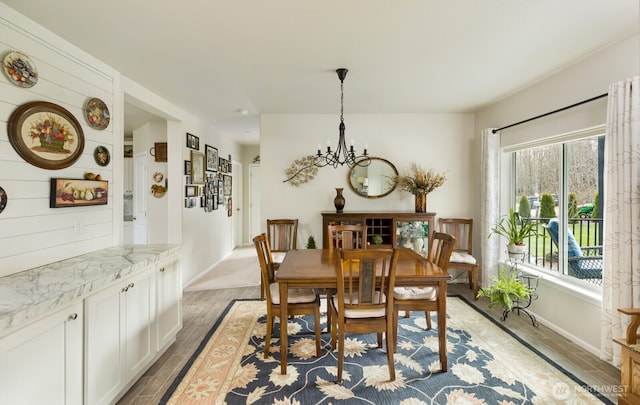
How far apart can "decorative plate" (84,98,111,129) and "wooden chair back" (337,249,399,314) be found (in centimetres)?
235

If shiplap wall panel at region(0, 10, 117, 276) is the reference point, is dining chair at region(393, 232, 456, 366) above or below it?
below

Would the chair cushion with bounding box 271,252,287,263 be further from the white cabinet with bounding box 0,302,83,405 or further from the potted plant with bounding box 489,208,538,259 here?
the potted plant with bounding box 489,208,538,259

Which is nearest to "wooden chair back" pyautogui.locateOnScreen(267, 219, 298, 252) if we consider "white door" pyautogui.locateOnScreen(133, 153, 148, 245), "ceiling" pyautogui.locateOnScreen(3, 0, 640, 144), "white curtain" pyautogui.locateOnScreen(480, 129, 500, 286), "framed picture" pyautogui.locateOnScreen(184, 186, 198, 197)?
"framed picture" pyautogui.locateOnScreen(184, 186, 198, 197)

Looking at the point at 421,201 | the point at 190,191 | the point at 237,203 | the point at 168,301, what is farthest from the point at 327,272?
the point at 237,203

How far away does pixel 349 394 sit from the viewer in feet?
6.28

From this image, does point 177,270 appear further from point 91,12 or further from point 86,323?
point 91,12

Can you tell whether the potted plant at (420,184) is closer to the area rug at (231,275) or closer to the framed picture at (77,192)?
the area rug at (231,275)

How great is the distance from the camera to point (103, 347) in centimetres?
167

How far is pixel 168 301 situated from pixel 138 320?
15.5 inches

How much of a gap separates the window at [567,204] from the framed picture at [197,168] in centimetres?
449

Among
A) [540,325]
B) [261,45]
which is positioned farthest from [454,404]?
[261,45]

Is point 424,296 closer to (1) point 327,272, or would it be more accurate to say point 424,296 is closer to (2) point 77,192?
(1) point 327,272

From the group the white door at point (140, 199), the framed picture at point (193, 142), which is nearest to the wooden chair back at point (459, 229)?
the framed picture at point (193, 142)

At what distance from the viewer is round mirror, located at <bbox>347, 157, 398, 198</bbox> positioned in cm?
424
